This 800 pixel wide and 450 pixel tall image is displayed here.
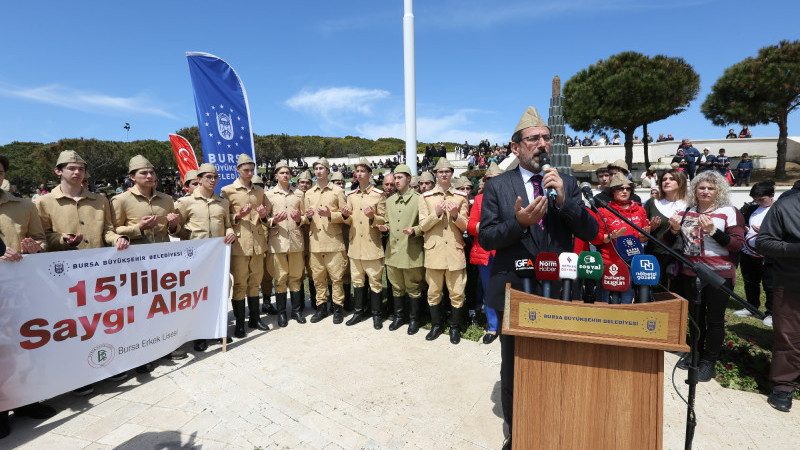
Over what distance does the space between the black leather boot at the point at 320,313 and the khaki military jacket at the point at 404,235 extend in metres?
1.42

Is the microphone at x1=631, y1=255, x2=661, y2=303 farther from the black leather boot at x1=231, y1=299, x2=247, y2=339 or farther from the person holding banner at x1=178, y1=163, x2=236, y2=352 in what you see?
the black leather boot at x1=231, y1=299, x2=247, y2=339

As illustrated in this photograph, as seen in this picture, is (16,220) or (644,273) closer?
(644,273)

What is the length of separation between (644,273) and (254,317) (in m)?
5.20

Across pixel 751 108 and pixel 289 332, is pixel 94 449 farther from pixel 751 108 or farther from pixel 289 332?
pixel 751 108

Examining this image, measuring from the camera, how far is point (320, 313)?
6168 mm

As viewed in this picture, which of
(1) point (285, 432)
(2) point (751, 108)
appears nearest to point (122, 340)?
(1) point (285, 432)

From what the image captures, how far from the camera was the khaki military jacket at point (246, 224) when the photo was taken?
17.9 feet

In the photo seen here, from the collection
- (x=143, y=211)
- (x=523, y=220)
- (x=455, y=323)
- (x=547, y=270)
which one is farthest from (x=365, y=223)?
(x=547, y=270)

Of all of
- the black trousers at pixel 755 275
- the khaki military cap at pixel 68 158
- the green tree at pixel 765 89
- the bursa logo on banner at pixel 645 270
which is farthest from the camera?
the green tree at pixel 765 89

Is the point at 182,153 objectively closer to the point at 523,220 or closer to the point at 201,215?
the point at 201,215

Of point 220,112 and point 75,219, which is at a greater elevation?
point 220,112

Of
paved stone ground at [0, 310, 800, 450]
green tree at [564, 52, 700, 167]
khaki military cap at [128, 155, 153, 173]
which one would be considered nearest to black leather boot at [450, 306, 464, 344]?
paved stone ground at [0, 310, 800, 450]

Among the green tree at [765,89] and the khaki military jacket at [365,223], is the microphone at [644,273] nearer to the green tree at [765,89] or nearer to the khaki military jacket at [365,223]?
the khaki military jacket at [365,223]

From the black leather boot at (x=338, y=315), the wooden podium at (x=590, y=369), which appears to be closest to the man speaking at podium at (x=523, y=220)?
the wooden podium at (x=590, y=369)
